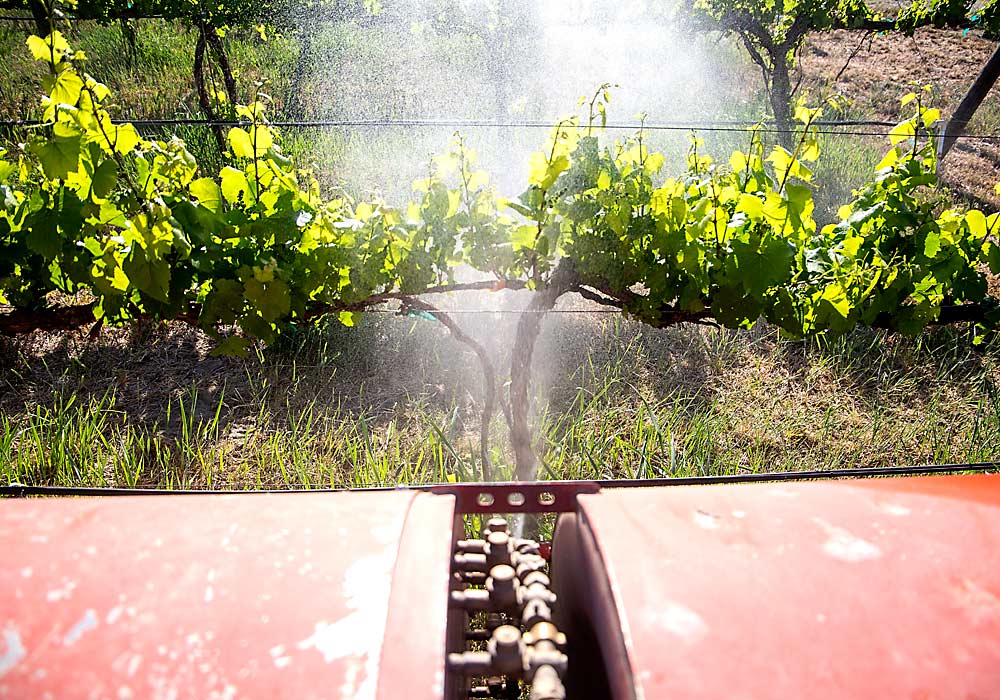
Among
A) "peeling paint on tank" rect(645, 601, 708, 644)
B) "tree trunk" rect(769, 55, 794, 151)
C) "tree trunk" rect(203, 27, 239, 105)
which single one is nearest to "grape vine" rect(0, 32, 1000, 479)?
"peeling paint on tank" rect(645, 601, 708, 644)

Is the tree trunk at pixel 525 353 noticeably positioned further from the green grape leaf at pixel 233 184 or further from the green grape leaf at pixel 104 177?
the green grape leaf at pixel 104 177

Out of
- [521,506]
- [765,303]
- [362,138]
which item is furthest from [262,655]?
[362,138]

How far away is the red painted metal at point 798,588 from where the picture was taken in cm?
59

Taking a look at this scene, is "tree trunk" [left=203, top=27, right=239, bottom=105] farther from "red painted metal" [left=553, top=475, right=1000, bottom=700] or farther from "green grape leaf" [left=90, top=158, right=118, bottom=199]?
"red painted metal" [left=553, top=475, right=1000, bottom=700]

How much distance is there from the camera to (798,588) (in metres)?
0.66

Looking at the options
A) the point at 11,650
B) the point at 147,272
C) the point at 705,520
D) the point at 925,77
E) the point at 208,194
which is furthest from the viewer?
the point at 925,77

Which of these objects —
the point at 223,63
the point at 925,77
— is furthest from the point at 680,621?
the point at 925,77

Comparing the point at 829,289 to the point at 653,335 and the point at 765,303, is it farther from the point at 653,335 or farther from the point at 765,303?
the point at 653,335

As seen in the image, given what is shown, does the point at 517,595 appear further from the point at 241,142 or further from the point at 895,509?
the point at 241,142

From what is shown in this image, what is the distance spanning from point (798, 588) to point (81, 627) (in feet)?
1.92

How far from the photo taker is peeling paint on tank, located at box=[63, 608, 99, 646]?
2.05 feet

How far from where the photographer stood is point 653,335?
3.15 m

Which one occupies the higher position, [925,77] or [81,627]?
[925,77]

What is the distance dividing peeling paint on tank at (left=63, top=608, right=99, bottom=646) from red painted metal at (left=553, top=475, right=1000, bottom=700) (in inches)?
16.3
